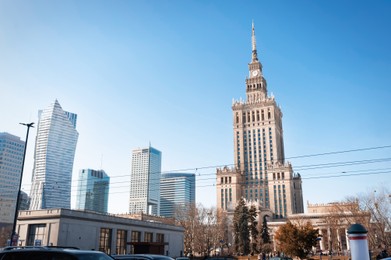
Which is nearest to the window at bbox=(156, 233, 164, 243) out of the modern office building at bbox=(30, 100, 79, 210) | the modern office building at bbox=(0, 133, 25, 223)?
the modern office building at bbox=(0, 133, 25, 223)

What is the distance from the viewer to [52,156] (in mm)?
184250

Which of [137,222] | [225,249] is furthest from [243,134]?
[137,222]

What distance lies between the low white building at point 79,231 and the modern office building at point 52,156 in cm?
13650

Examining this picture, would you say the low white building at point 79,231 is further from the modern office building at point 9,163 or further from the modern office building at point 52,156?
the modern office building at point 52,156

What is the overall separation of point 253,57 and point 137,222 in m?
110

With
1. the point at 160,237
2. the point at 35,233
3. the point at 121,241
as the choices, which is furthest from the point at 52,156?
the point at 35,233

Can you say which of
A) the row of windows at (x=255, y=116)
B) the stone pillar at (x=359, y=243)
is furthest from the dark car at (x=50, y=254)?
the row of windows at (x=255, y=116)

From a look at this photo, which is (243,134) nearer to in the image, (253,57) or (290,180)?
(290,180)

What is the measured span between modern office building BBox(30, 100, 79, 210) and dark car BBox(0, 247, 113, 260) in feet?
600

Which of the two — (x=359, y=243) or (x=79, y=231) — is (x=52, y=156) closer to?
(x=79, y=231)

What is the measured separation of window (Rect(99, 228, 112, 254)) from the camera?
49953mm

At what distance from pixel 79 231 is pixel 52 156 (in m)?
151

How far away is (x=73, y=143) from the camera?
643ft

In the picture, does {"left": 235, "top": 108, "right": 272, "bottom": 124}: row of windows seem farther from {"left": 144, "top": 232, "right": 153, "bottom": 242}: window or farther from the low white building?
the low white building
